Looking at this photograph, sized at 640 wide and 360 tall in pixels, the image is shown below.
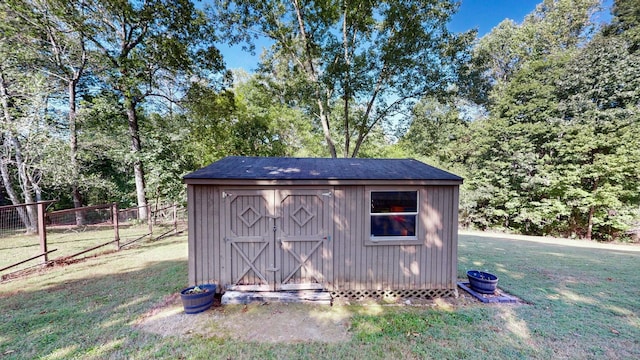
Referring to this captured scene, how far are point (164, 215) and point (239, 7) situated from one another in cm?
1112

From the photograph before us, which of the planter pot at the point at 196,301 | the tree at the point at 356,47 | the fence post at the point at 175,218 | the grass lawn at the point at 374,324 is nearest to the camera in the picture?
the grass lawn at the point at 374,324

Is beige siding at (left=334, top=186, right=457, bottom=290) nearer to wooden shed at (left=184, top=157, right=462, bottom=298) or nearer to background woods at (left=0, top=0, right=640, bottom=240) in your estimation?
wooden shed at (left=184, top=157, right=462, bottom=298)

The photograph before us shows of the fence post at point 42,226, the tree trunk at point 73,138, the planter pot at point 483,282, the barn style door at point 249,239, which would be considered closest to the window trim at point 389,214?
the planter pot at point 483,282

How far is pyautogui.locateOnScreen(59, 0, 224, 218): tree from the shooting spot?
10.8 m

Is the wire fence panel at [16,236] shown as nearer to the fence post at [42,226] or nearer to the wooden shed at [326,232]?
the fence post at [42,226]

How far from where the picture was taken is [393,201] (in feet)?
15.6

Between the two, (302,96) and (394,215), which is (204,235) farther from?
(302,96)

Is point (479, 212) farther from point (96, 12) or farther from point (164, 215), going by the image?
point (96, 12)

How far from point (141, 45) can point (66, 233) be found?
953cm

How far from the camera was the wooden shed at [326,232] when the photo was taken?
4.55m

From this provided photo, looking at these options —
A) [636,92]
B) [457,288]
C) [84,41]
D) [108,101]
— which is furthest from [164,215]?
[636,92]

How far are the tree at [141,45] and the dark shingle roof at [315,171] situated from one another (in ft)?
28.8

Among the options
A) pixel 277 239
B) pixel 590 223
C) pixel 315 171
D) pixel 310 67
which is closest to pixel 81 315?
pixel 277 239

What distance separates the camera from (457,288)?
502 cm
